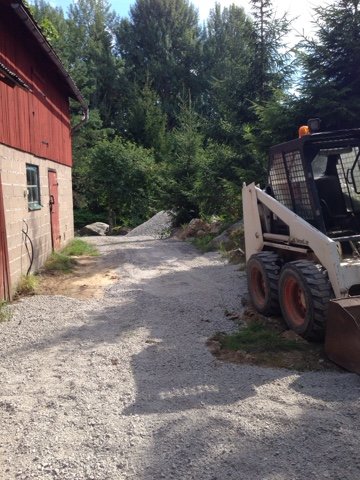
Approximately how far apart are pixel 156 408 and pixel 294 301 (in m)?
2.59

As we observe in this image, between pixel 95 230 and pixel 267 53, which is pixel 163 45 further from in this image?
pixel 267 53

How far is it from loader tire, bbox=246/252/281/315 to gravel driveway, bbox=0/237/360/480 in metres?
0.59

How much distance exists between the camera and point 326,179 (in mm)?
6453

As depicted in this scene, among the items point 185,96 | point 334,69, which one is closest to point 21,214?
point 334,69

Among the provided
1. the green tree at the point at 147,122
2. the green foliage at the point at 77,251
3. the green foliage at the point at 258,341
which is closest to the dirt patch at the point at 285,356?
the green foliage at the point at 258,341

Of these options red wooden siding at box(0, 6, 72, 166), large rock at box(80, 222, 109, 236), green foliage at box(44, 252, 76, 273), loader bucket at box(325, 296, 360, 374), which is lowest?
loader bucket at box(325, 296, 360, 374)

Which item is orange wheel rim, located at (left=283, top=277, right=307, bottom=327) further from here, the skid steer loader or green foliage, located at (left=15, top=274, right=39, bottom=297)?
green foliage, located at (left=15, top=274, right=39, bottom=297)

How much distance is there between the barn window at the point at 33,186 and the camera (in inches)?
421

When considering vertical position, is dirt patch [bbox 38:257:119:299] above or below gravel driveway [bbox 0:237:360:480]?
above

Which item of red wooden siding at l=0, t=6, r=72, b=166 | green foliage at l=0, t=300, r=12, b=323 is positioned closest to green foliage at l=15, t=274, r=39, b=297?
green foliage at l=0, t=300, r=12, b=323

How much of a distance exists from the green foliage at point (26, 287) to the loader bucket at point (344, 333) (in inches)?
220

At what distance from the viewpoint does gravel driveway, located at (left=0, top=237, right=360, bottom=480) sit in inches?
128

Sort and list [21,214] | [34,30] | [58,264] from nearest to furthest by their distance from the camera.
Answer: [21,214]
[34,30]
[58,264]

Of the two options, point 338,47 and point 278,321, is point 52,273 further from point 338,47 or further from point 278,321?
point 338,47
